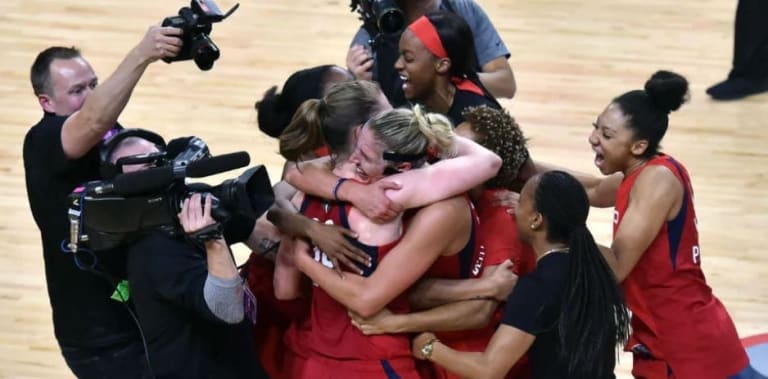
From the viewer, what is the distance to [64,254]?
341 cm

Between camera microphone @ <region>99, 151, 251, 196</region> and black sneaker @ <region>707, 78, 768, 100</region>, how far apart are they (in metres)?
4.98

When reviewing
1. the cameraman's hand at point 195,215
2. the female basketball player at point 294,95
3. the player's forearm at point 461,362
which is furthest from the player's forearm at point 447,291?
the female basketball player at point 294,95

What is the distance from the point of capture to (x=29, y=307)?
16.7 ft

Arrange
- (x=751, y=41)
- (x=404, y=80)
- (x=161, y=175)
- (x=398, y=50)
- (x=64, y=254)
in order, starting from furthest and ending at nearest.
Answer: (x=751, y=41)
(x=398, y=50)
(x=404, y=80)
(x=64, y=254)
(x=161, y=175)

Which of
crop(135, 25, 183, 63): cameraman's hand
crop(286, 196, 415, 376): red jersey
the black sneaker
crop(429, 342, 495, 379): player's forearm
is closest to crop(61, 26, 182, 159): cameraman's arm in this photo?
crop(135, 25, 183, 63): cameraman's hand

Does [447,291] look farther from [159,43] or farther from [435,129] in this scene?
[159,43]

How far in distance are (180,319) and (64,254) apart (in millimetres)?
539

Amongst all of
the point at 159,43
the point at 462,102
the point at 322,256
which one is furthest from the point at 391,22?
the point at 322,256

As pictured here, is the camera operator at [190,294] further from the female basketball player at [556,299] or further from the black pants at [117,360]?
the female basketball player at [556,299]

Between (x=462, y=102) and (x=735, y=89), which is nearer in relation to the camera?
(x=462, y=102)

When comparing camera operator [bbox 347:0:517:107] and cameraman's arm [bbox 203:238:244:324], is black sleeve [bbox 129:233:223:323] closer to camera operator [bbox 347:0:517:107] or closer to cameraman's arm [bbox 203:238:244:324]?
cameraman's arm [bbox 203:238:244:324]

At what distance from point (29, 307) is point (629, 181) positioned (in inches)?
113

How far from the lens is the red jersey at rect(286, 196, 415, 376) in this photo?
302 cm

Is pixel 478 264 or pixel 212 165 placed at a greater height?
pixel 212 165
